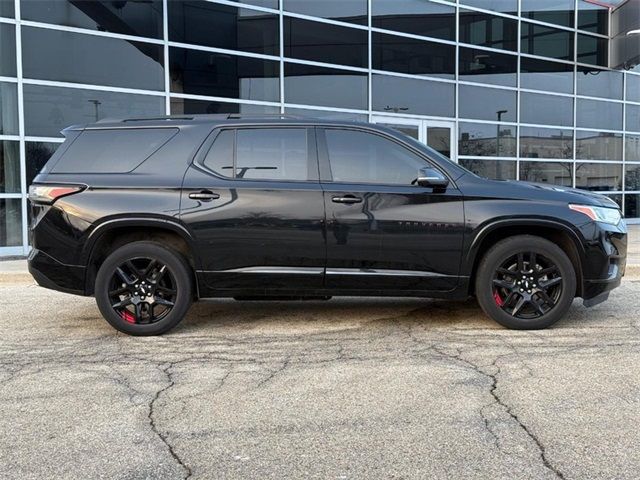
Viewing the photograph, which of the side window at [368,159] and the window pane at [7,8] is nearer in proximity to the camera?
the side window at [368,159]

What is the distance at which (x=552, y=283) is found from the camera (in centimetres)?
553

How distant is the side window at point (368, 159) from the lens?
5551mm

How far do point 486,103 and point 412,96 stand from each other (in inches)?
89.8

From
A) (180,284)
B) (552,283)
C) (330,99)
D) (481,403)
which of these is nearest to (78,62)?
(330,99)

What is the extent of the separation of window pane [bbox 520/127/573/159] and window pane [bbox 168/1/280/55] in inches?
282

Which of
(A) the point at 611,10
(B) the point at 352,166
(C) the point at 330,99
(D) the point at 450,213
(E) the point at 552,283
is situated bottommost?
(E) the point at 552,283

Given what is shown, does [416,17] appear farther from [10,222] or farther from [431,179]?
[431,179]

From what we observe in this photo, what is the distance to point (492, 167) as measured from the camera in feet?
52.0

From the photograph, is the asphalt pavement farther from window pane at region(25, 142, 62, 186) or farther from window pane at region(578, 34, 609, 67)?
window pane at region(578, 34, 609, 67)

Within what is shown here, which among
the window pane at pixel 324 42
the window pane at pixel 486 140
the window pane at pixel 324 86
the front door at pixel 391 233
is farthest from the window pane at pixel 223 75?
the front door at pixel 391 233

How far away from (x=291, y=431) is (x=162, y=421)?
77 centimetres

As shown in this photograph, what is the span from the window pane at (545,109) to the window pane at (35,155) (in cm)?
1146

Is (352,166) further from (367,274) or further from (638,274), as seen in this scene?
(638,274)

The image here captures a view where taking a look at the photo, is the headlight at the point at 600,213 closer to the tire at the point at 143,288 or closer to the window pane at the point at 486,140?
the tire at the point at 143,288
